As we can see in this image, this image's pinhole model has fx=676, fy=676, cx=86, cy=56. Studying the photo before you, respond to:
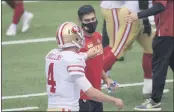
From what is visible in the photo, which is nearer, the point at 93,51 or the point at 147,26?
the point at 93,51

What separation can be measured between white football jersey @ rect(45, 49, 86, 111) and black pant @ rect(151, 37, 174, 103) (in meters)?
2.67

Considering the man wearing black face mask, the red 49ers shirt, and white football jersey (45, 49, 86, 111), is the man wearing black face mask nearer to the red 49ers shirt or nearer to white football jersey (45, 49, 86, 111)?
the red 49ers shirt

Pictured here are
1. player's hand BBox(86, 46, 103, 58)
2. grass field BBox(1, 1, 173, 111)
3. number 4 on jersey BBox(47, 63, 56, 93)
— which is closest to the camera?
number 4 on jersey BBox(47, 63, 56, 93)

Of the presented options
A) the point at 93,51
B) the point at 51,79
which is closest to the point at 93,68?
the point at 93,51

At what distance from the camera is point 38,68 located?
36.8ft

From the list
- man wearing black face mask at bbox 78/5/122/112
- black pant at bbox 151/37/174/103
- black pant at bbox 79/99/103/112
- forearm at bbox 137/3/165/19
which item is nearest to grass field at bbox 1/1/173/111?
black pant at bbox 151/37/174/103

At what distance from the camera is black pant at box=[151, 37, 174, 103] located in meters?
8.97

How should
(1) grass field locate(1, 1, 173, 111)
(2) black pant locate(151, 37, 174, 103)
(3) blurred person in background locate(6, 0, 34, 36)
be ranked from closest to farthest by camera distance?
(2) black pant locate(151, 37, 174, 103)
(1) grass field locate(1, 1, 173, 111)
(3) blurred person in background locate(6, 0, 34, 36)

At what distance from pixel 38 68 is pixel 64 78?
4.85 metres

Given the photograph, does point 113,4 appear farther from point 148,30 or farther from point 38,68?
point 38,68

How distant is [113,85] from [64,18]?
23.4 ft

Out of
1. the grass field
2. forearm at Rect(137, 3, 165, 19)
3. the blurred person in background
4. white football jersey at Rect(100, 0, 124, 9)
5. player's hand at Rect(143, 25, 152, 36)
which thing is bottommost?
the grass field

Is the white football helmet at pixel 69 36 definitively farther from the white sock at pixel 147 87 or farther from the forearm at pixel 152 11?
the white sock at pixel 147 87

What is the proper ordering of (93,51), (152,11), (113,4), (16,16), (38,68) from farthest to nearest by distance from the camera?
(16,16) < (38,68) < (113,4) < (152,11) < (93,51)
